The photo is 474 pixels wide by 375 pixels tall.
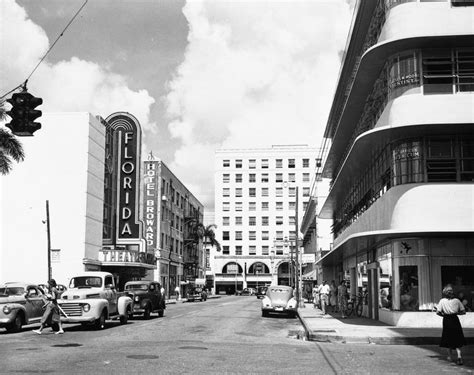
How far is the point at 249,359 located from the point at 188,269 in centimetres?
8006

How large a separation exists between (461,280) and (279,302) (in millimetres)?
12847

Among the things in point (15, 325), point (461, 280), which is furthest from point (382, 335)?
point (15, 325)

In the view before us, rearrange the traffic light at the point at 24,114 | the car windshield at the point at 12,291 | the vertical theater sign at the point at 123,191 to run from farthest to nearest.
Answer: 1. the vertical theater sign at the point at 123,191
2. the car windshield at the point at 12,291
3. the traffic light at the point at 24,114

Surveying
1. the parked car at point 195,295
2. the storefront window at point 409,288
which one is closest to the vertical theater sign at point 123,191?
the parked car at point 195,295

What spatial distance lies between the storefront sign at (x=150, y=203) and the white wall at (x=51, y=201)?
17880mm

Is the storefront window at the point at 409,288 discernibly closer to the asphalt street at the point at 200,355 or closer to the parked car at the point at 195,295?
the asphalt street at the point at 200,355

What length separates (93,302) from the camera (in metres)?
21.6

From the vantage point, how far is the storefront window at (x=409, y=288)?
2153 cm

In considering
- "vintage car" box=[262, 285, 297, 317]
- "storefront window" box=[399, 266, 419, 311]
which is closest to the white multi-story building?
"vintage car" box=[262, 285, 297, 317]

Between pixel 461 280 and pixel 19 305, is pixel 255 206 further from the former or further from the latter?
pixel 19 305

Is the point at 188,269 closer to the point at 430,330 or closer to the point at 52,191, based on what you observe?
the point at 52,191

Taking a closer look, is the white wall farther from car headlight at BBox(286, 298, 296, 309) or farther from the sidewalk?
the sidewalk

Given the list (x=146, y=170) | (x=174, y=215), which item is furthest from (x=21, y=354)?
(x=174, y=215)

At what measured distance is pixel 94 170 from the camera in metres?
50.4
